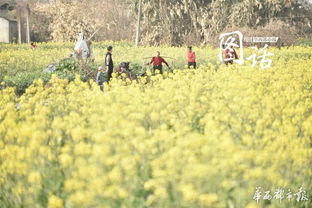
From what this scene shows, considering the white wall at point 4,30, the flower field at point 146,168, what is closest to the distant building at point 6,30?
the white wall at point 4,30

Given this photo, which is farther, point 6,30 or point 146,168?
point 6,30

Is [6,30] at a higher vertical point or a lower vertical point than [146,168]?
higher

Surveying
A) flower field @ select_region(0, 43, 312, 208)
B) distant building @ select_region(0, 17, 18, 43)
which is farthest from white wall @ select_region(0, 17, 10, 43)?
flower field @ select_region(0, 43, 312, 208)

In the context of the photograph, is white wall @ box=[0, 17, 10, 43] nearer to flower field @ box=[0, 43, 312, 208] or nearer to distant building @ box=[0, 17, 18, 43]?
distant building @ box=[0, 17, 18, 43]

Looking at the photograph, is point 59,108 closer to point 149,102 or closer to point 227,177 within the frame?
point 149,102

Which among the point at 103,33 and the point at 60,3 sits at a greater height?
the point at 60,3

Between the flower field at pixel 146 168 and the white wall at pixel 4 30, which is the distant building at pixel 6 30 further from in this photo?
the flower field at pixel 146 168

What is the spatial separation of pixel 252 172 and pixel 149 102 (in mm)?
3980

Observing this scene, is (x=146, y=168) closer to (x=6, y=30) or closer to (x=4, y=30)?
(x=6, y=30)

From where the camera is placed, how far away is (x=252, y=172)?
410 cm

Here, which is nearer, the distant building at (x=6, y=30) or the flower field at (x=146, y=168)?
the flower field at (x=146, y=168)

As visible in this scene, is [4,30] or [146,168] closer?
[146,168]

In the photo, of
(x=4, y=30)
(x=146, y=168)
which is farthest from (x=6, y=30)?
(x=146, y=168)

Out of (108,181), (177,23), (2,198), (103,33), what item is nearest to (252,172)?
(108,181)
